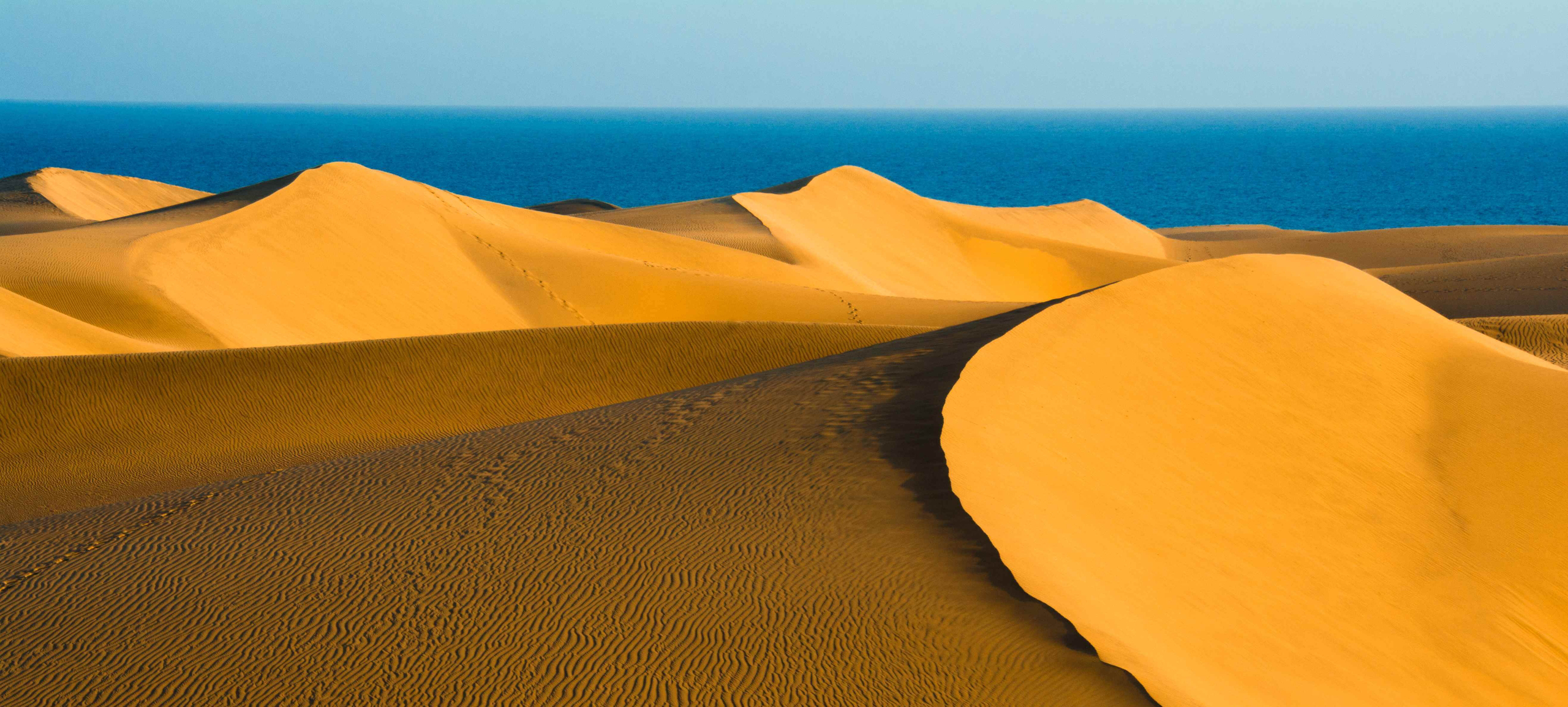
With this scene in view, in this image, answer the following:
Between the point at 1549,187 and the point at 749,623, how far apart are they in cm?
8640

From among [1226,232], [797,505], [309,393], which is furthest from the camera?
[1226,232]

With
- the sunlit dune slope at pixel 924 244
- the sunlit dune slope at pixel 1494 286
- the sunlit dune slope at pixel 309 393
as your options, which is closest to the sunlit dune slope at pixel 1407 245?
the sunlit dune slope at pixel 924 244

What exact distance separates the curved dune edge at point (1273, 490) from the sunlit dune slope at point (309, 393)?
170 inches

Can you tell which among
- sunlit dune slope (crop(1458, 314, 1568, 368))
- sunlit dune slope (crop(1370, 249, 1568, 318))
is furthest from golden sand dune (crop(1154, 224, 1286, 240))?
sunlit dune slope (crop(1458, 314, 1568, 368))

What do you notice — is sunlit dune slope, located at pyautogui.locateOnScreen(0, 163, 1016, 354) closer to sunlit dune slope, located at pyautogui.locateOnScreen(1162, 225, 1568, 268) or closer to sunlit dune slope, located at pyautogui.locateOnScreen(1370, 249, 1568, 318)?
sunlit dune slope, located at pyautogui.locateOnScreen(1370, 249, 1568, 318)

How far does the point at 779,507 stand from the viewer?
21.0 ft

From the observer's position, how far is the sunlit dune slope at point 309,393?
10.0 m

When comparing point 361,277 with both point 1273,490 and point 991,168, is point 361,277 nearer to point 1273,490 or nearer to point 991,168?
point 1273,490

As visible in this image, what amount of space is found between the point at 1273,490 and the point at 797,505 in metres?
3.80

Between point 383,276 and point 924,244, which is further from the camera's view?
point 924,244

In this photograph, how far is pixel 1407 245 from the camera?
3647 cm

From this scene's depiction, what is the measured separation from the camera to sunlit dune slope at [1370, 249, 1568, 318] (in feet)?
70.4

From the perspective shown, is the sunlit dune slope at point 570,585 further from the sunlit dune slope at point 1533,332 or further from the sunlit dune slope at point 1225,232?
the sunlit dune slope at point 1225,232

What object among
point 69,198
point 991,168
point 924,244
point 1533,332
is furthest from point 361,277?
point 991,168
